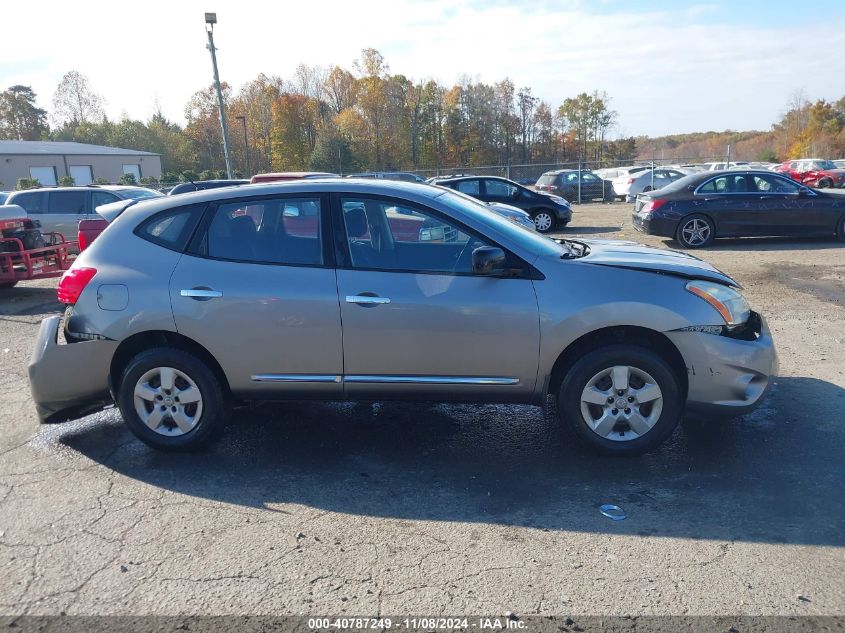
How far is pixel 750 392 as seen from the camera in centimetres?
414

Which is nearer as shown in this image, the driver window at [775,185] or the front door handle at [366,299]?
the front door handle at [366,299]

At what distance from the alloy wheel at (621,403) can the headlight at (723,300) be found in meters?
0.61

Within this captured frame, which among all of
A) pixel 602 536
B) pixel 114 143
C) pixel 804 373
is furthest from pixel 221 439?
pixel 114 143

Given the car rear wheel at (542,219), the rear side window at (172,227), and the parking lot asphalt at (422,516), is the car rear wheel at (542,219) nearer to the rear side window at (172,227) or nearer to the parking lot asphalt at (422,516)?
the parking lot asphalt at (422,516)

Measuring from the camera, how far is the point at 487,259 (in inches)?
158

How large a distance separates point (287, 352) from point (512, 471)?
1.62 m

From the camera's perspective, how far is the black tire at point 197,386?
14.2 ft

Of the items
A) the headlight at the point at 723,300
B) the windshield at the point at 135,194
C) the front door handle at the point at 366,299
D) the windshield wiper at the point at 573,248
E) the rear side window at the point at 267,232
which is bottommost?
the headlight at the point at 723,300

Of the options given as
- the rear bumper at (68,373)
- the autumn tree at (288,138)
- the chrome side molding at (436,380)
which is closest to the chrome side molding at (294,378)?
the chrome side molding at (436,380)

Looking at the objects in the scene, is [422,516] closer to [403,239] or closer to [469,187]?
[403,239]

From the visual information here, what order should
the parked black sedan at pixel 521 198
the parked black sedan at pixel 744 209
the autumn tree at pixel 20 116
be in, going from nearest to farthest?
the parked black sedan at pixel 744 209 → the parked black sedan at pixel 521 198 → the autumn tree at pixel 20 116

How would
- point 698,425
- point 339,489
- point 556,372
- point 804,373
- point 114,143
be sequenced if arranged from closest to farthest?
point 339,489 < point 556,372 < point 698,425 < point 804,373 < point 114,143

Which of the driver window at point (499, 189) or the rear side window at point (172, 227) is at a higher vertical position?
the rear side window at point (172, 227)

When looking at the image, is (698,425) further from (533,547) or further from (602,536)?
(533,547)
